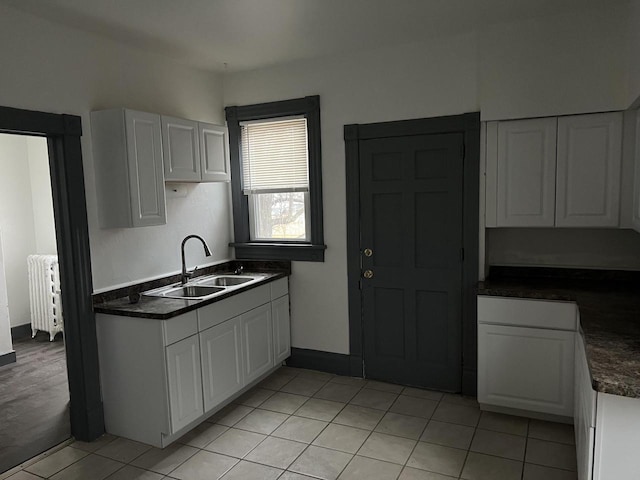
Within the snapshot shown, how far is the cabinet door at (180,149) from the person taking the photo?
3281mm

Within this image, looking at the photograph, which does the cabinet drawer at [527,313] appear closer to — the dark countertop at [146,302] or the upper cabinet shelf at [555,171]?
the upper cabinet shelf at [555,171]

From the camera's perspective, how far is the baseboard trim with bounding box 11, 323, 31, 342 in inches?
203

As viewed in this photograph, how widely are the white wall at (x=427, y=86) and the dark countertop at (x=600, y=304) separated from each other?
1.15 meters

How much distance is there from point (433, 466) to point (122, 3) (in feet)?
10.2

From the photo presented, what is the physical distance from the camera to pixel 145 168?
3.09 m

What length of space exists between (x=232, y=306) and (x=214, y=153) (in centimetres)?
123

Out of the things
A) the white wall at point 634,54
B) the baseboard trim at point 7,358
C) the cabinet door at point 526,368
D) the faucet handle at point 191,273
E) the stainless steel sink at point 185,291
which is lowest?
the baseboard trim at point 7,358

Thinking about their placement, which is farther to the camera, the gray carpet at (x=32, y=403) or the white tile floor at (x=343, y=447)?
the gray carpet at (x=32, y=403)

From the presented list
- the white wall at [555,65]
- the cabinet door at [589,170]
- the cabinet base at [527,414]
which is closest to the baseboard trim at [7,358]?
the cabinet base at [527,414]

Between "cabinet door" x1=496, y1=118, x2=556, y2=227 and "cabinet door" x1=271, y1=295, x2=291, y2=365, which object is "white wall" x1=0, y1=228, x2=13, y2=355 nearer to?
"cabinet door" x1=271, y1=295, x2=291, y2=365

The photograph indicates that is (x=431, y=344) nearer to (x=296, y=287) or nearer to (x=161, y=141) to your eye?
(x=296, y=287)

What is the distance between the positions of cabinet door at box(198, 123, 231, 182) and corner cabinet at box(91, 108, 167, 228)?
542 mm

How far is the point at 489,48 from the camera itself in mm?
3215

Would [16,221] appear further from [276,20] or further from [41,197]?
[276,20]
